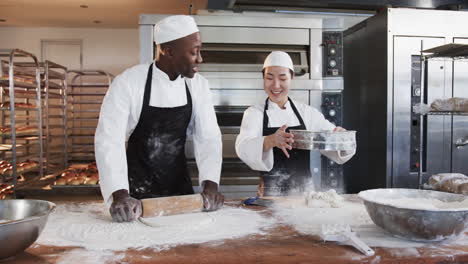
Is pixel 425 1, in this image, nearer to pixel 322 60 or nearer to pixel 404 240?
pixel 322 60

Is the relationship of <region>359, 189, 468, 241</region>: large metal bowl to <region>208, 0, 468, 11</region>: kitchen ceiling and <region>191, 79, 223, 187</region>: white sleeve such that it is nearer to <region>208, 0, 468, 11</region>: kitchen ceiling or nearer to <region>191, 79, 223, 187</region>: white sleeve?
<region>191, 79, 223, 187</region>: white sleeve

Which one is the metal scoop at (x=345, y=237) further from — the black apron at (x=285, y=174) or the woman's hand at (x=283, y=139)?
the black apron at (x=285, y=174)

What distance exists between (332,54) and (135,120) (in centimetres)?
189

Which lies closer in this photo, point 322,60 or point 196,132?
point 196,132

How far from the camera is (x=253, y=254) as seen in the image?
1259 millimetres

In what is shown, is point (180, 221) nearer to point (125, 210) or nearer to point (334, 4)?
point (125, 210)

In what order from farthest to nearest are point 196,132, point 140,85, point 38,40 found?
point 38,40 < point 196,132 < point 140,85

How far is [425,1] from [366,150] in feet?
4.63

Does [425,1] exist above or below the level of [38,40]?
below

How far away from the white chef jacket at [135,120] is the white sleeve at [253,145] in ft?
1.01

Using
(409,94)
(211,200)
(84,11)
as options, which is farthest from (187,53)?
(84,11)

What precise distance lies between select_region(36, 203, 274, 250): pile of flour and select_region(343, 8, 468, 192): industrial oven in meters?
1.93

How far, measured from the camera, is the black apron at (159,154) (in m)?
2.12

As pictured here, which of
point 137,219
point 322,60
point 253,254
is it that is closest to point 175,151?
point 137,219
